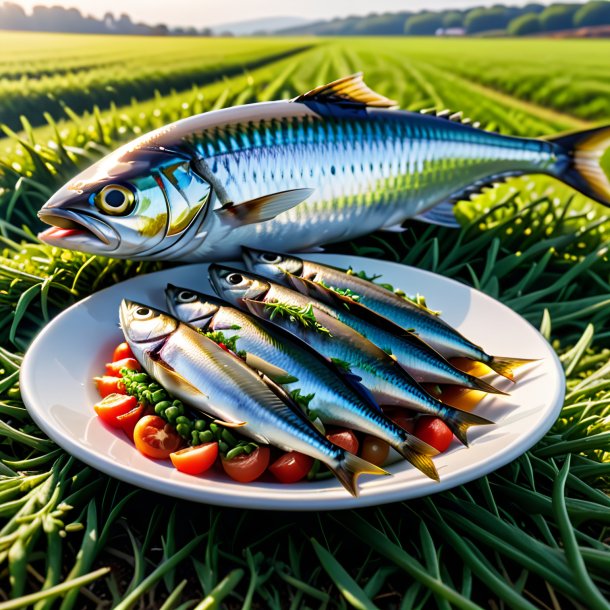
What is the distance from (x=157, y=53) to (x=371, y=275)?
9.62 metres

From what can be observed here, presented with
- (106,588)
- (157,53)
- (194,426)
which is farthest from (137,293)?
(157,53)

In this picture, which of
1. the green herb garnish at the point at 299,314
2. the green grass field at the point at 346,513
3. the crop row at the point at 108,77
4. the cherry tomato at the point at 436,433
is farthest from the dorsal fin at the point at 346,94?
the crop row at the point at 108,77

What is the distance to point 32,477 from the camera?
1863 millimetres

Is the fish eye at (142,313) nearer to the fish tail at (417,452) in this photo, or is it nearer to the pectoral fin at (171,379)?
the pectoral fin at (171,379)

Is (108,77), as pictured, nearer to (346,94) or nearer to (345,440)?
(346,94)

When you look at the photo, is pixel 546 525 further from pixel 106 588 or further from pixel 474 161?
pixel 474 161

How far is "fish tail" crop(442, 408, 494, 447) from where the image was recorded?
186cm

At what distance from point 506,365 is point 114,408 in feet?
4.08

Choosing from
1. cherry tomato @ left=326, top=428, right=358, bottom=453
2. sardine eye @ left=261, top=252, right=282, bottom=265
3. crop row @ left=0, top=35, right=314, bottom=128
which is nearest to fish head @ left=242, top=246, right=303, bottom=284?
sardine eye @ left=261, top=252, right=282, bottom=265

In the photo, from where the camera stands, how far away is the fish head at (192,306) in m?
2.20

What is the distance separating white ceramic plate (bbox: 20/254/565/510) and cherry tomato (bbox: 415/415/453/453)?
5 centimetres

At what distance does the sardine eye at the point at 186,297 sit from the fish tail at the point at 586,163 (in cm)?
212

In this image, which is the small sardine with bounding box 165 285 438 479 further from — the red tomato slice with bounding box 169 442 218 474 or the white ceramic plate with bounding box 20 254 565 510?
the red tomato slice with bounding box 169 442 218 474

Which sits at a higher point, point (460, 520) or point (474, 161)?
point (474, 161)
